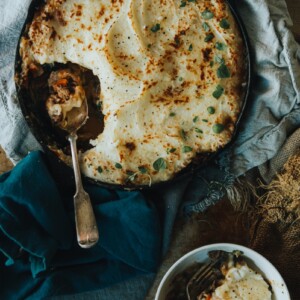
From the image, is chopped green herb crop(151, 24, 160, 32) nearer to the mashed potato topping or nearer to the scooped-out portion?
the scooped-out portion

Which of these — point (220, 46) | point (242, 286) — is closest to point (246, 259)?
point (242, 286)

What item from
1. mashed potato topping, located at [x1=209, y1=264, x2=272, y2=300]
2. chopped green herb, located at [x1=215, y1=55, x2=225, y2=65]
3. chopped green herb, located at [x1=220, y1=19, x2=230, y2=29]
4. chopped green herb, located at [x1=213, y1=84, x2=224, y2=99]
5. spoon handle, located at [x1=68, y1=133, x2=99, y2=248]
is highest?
chopped green herb, located at [x1=220, y1=19, x2=230, y2=29]

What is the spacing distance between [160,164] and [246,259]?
373mm

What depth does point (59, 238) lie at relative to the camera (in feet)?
4.96

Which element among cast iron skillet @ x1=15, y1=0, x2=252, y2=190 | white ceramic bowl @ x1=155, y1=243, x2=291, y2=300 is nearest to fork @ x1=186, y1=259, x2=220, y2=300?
white ceramic bowl @ x1=155, y1=243, x2=291, y2=300

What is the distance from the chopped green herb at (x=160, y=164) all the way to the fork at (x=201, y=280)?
32 cm

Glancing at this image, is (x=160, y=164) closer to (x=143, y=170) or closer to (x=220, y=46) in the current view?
(x=143, y=170)

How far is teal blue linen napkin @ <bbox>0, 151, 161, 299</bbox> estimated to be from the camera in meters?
1.49

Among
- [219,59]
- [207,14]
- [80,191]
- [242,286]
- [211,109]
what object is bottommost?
[242,286]

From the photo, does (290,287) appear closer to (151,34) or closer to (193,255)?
(193,255)

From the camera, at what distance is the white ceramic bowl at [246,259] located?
1.46 metres

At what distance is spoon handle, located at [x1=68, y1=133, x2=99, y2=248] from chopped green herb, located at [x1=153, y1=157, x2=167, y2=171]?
208 mm

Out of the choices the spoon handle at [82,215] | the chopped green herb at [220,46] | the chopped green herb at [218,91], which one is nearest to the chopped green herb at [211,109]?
the chopped green herb at [218,91]

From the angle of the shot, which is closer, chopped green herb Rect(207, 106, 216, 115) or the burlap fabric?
chopped green herb Rect(207, 106, 216, 115)
